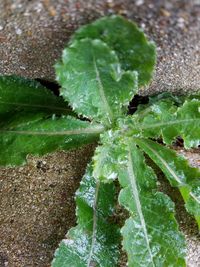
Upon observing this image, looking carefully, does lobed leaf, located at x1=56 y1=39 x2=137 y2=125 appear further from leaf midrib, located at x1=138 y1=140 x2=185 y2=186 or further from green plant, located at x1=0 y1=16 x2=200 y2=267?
leaf midrib, located at x1=138 y1=140 x2=185 y2=186

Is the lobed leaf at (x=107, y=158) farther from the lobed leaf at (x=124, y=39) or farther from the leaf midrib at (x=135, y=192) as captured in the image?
the lobed leaf at (x=124, y=39)

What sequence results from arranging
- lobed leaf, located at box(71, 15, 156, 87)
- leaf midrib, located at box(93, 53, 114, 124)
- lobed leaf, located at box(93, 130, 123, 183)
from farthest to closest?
1. lobed leaf, located at box(93, 130, 123, 183)
2. leaf midrib, located at box(93, 53, 114, 124)
3. lobed leaf, located at box(71, 15, 156, 87)

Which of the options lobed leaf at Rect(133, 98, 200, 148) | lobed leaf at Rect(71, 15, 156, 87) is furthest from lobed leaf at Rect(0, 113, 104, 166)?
lobed leaf at Rect(71, 15, 156, 87)

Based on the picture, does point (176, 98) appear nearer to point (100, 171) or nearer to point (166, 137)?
point (166, 137)

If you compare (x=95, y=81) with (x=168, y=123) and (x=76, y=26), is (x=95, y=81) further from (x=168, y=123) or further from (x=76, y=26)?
(x=168, y=123)

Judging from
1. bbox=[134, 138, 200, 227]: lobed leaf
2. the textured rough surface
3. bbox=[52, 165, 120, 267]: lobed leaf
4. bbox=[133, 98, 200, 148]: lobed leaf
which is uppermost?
the textured rough surface

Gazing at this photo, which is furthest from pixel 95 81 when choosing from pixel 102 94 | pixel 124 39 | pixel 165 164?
pixel 165 164
